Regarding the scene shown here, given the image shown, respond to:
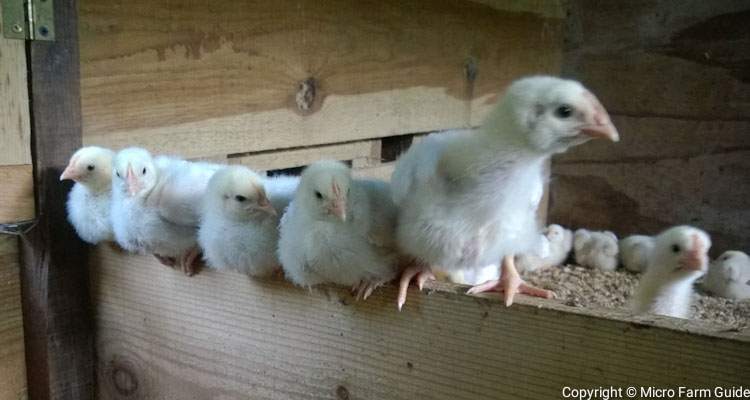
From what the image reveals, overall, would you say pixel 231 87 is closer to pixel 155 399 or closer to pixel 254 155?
pixel 254 155

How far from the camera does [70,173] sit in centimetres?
163

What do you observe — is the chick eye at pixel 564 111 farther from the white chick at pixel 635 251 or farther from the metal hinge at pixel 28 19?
the white chick at pixel 635 251

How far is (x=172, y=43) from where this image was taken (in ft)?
6.15

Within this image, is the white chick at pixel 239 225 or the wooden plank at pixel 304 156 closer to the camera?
the white chick at pixel 239 225

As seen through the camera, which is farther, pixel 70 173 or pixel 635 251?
pixel 635 251

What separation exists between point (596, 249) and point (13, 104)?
2.57 meters

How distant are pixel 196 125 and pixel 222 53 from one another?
21 cm

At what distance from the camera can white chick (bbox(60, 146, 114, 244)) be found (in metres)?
1.67

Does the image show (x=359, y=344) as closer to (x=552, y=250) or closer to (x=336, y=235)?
(x=336, y=235)

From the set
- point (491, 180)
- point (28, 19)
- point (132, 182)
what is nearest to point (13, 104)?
point (28, 19)

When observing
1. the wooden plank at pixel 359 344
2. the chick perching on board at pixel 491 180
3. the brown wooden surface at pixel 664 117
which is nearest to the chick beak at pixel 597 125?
the chick perching on board at pixel 491 180

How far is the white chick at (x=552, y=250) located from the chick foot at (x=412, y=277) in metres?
1.94

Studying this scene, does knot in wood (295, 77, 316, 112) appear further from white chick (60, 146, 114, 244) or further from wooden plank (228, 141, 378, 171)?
white chick (60, 146, 114, 244)

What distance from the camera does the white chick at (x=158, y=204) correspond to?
1.66 metres
